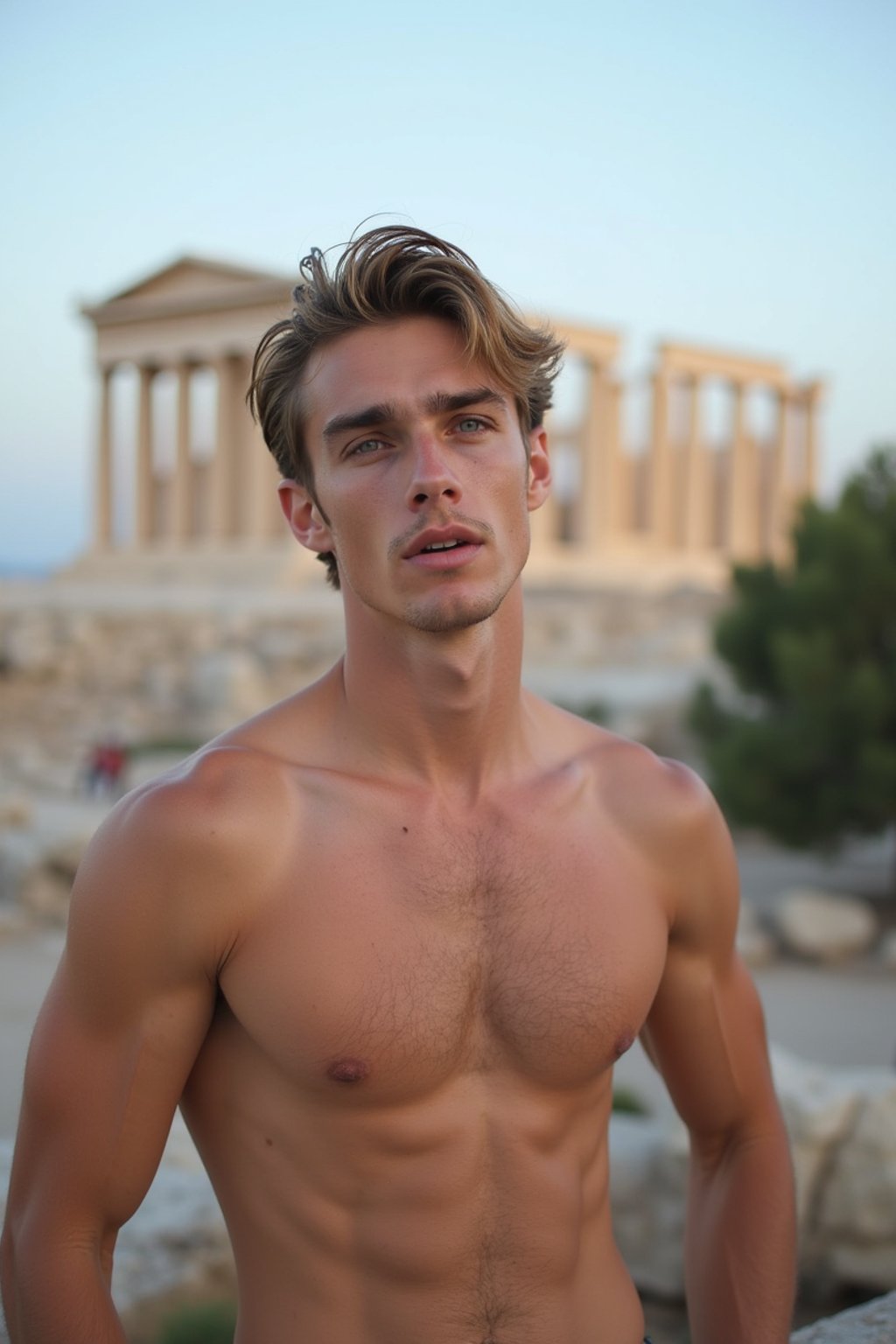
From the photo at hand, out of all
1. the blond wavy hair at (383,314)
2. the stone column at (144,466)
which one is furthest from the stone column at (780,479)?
the blond wavy hair at (383,314)

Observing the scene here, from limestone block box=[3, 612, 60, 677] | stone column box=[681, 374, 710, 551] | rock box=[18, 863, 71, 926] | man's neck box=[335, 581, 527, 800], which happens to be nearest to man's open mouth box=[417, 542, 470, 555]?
man's neck box=[335, 581, 527, 800]

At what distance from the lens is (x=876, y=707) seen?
1284cm

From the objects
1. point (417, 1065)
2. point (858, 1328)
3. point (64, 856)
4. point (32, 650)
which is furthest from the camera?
point (32, 650)

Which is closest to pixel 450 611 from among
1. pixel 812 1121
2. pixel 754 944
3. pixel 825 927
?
pixel 812 1121

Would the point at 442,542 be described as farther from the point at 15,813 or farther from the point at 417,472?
the point at 15,813

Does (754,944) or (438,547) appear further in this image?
(754,944)

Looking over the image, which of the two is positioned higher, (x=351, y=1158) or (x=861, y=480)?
(x=861, y=480)

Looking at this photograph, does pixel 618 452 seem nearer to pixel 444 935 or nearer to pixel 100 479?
pixel 100 479

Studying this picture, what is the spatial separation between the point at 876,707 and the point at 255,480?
29211 millimetres

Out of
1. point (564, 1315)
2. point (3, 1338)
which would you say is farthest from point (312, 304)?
point (3, 1338)

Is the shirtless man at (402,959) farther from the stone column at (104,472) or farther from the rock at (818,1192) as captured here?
the stone column at (104,472)

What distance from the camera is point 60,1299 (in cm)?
193

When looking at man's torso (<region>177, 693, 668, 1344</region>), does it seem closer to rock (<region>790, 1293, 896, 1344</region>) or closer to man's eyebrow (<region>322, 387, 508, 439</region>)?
man's eyebrow (<region>322, 387, 508, 439</region>)

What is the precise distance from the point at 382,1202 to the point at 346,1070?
24cm
